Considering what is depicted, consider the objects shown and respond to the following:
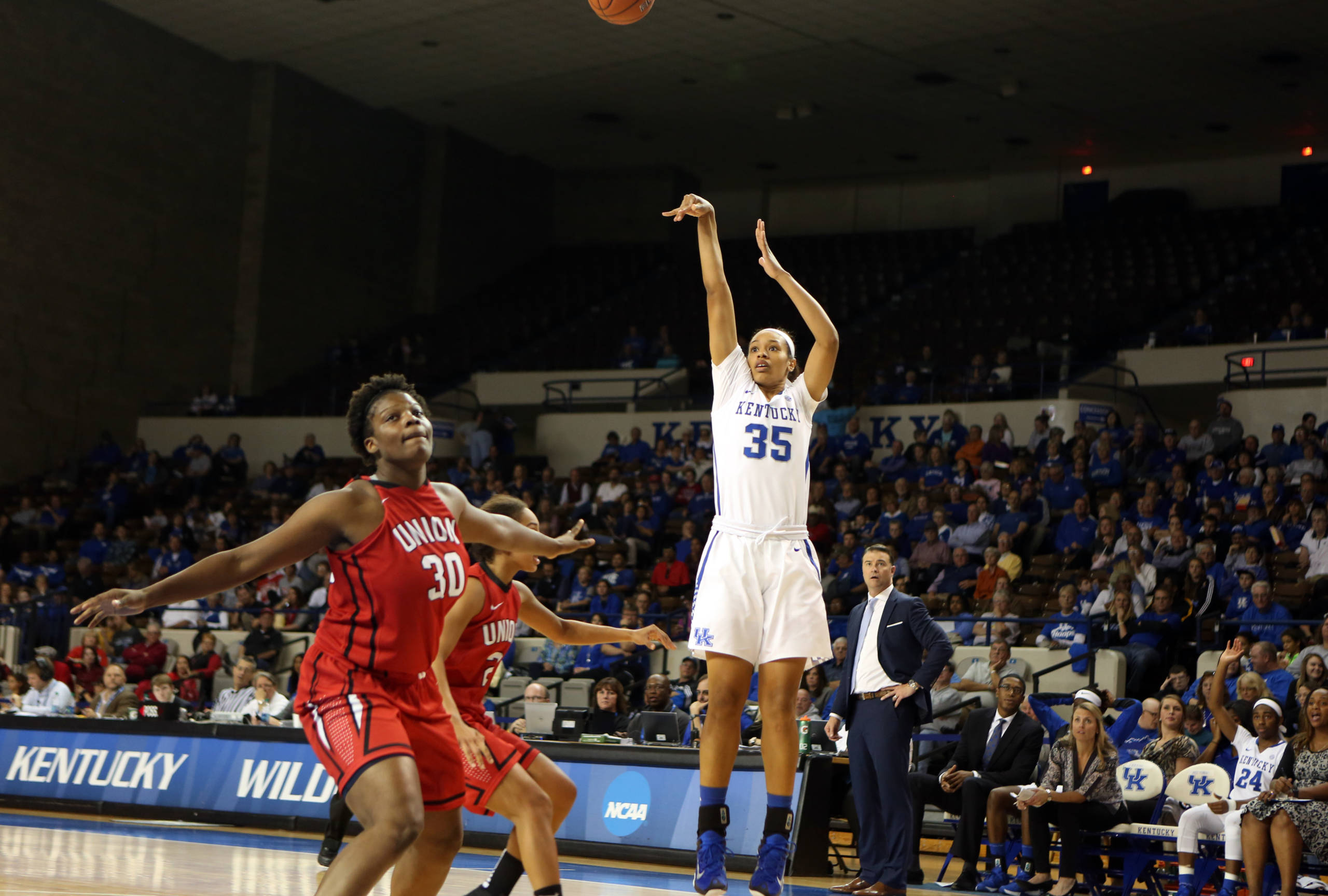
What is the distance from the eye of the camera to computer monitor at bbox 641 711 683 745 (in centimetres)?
1166

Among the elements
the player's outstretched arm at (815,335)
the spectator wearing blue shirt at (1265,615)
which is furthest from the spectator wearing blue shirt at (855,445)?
the player's outstretched arm at (815,335)

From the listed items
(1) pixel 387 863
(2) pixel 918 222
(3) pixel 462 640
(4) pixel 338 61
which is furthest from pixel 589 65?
(1) pixel 387 863

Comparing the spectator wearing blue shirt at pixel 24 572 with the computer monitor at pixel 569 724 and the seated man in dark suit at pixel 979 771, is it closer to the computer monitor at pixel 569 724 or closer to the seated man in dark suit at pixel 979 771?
the computer monitor at pixel 569 724

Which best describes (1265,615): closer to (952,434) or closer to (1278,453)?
(1278,453)

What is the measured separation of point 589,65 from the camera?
26797mm

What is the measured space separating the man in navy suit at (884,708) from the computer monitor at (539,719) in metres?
3.98

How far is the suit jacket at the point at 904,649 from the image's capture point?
8734mm

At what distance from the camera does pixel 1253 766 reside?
31.4 ft

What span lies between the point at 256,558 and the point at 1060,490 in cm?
1447

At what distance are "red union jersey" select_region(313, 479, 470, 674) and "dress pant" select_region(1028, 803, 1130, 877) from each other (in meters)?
6.28

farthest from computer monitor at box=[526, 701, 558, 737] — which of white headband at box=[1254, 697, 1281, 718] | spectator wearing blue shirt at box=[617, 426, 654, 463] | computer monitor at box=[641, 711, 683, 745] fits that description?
spectator wearing blue shirt at box=[617, 426, 654, 463]

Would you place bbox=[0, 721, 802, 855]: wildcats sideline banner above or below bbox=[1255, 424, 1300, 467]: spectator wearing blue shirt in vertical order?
below

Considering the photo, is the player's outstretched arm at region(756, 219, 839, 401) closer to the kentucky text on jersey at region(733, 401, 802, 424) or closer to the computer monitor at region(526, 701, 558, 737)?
the kentucky text on jersey at region(733, 401, 802, 424)

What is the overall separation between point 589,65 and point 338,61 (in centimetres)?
493
